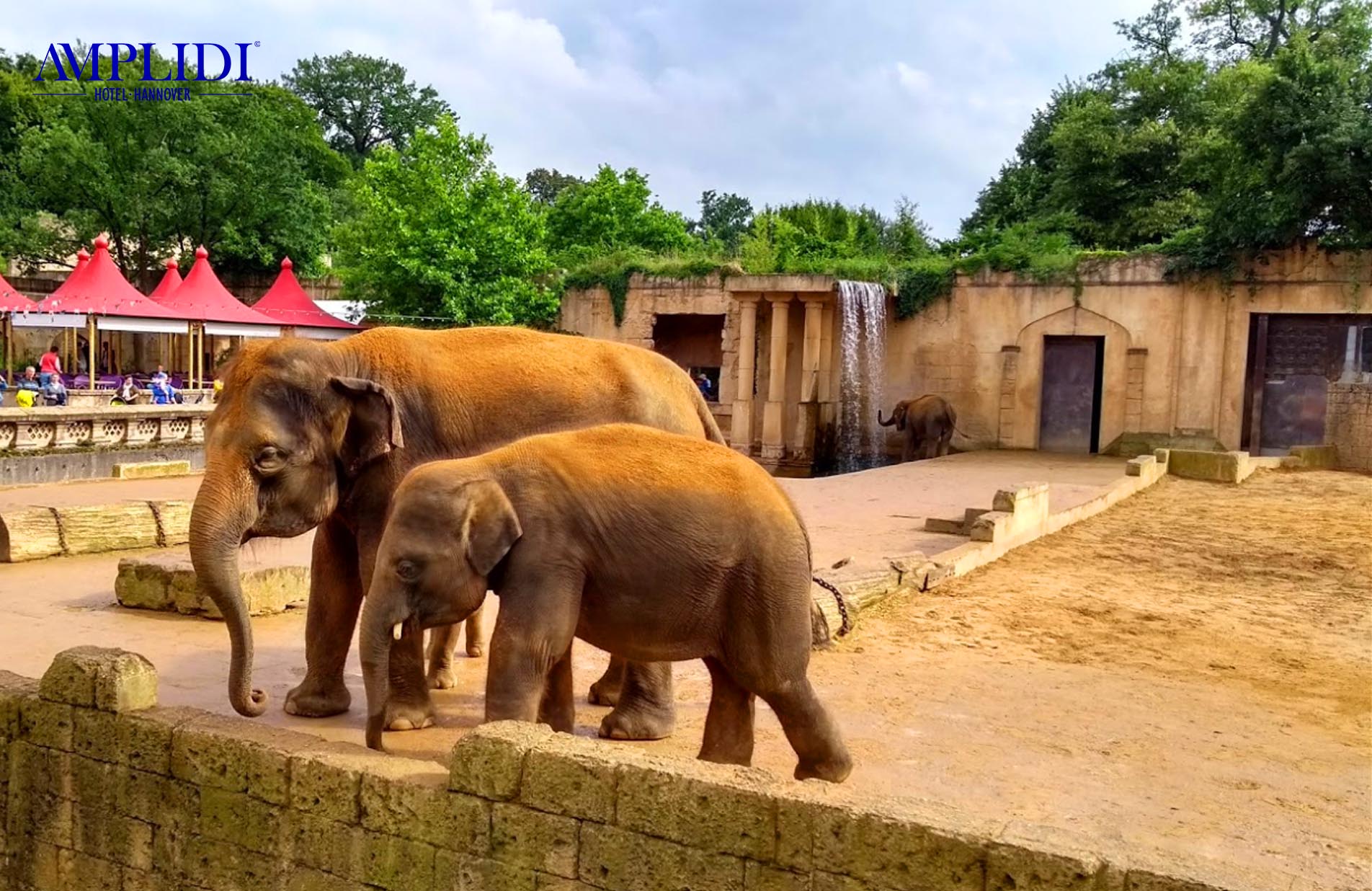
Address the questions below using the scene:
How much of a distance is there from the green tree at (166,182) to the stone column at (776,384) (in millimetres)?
23163

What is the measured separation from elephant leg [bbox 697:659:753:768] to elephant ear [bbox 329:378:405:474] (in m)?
1.81

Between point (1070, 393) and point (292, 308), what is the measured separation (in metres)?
18.6

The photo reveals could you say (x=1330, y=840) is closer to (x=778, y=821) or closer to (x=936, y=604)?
(x=778, y=821)

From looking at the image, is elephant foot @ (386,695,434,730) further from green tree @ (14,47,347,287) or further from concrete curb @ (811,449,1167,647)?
green tree @ (14,47,347,287)

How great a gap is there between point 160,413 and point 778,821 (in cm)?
1784

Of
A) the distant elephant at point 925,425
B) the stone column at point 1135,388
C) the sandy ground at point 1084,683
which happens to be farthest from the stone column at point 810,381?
the sandy ground at point 1084,683

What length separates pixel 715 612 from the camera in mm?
4594

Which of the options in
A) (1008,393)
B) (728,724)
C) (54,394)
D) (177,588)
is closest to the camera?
(728,724)

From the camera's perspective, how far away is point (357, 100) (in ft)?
212

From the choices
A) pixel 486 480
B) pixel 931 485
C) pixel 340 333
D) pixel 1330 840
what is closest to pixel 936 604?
pixel 1330 840

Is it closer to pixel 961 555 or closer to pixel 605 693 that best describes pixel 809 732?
pixel 605 693

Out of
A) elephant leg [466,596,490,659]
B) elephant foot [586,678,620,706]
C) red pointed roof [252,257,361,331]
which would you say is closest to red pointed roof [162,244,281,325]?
red pointed roof [252,257,361,331]

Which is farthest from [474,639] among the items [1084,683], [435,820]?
[1084,683]

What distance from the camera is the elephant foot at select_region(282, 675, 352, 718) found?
18.8ft
